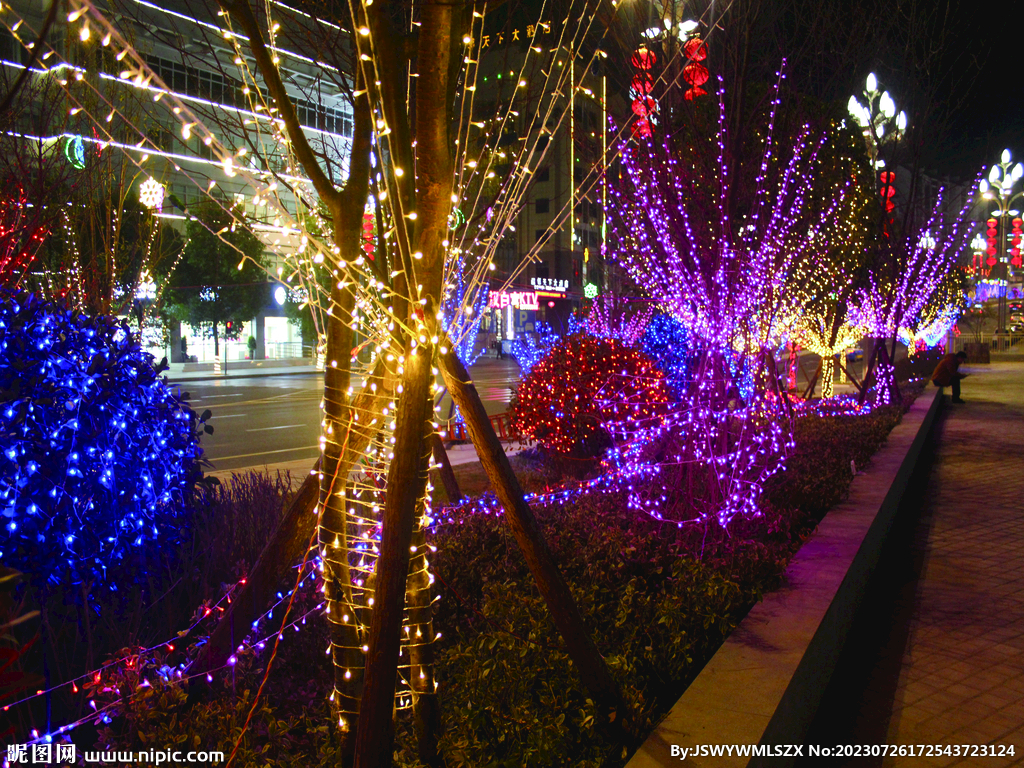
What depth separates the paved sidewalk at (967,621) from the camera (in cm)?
353

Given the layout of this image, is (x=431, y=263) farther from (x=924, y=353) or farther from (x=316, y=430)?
(x=924, y=353)

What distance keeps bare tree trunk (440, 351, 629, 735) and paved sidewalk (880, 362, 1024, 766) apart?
4.67 feet

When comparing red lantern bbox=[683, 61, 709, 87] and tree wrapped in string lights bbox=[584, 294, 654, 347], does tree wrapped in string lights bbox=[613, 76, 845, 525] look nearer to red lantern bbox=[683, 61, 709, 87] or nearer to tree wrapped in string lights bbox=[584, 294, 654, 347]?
red lantern bbox=[683, 61, 709, 87]

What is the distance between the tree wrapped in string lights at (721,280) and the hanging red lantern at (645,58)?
0.68 m

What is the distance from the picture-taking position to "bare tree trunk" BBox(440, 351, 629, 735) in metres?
2.72

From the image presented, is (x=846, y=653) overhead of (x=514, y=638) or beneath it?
beneath

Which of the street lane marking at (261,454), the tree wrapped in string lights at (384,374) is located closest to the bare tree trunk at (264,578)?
the tree wrapped in string lights at (384,374)

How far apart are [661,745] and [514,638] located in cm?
75

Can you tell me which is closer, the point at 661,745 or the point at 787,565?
the point at 661,745

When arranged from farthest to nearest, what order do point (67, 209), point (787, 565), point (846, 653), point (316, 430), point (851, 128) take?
point (851, 128) < point (316, 430) < point (67, 209) < point (787, 565) < point (846, 653)

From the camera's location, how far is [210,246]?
120ft

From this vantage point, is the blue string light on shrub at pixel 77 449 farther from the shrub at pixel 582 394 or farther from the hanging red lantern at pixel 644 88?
the shrub at pixel 582 394

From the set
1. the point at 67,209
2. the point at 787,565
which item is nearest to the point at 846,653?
the point at 787,565

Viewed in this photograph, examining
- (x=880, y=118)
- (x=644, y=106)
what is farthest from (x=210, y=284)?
(x=644, y=106)
